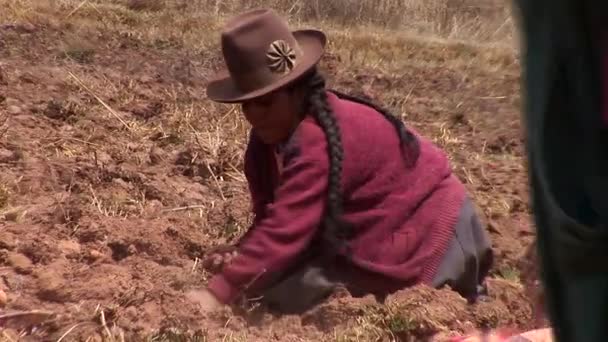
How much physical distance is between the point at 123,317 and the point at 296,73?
88 cm

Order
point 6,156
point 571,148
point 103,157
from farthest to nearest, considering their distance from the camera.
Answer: point 103,157 → point 6,156 → point 571,148

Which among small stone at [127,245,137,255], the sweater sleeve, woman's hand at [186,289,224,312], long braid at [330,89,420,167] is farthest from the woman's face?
small stone at [127,245,137,255]

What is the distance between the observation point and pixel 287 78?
3670 mm

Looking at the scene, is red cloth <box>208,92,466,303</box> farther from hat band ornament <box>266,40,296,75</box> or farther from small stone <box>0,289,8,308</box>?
small stone <box>0,289,8,308</box>

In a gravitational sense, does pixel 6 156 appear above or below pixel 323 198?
below

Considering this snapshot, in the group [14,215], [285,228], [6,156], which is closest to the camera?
[285,228]

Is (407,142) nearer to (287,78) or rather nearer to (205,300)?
(287,78)

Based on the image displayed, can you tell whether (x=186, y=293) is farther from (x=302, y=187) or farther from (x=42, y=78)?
(x=42, y=78)

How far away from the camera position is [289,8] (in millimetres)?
11023

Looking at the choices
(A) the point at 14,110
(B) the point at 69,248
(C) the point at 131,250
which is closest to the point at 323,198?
(C) the point at 131,250

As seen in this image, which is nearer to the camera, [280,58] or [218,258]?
[280,58]

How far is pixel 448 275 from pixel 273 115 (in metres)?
0.73

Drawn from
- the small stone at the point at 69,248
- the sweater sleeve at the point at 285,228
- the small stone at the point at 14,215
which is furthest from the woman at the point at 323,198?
the small stone at the point at 14,215

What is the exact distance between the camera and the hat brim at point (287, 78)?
3.65 metres
